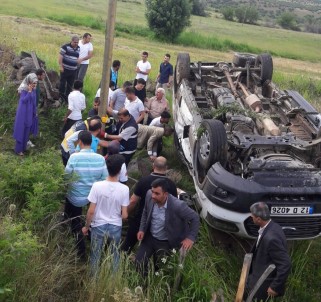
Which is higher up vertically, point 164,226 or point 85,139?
point 85,139

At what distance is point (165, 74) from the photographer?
12.4 metres

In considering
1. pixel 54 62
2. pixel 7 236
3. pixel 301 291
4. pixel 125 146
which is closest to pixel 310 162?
pixel 301 291

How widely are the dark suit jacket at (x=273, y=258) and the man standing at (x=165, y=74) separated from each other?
815 centimetres

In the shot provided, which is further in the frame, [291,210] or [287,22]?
[287,22]

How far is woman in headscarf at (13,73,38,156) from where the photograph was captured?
790 centimetres

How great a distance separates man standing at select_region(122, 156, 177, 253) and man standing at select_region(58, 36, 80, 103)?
523cm

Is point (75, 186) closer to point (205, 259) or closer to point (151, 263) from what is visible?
point (151, 263)

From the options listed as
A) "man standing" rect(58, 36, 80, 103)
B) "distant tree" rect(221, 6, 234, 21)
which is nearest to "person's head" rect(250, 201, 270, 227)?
"man standing" rect(58, 36, 80, 103)

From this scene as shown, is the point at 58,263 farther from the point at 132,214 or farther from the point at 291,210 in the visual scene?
the point at 291,210

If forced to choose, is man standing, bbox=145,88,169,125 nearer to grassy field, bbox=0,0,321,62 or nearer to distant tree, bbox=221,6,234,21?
grassy field, bbox=0,0,321,62

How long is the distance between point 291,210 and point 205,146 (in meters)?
1.32

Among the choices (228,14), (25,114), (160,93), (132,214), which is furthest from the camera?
(228,14)

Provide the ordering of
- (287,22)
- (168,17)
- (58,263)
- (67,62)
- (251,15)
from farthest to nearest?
1. (287,22)
2. (251,15)
3. (168,17)
4. (67,62)
5. (58,263)

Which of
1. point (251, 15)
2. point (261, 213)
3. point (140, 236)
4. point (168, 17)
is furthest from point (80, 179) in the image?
point (251, 15)
